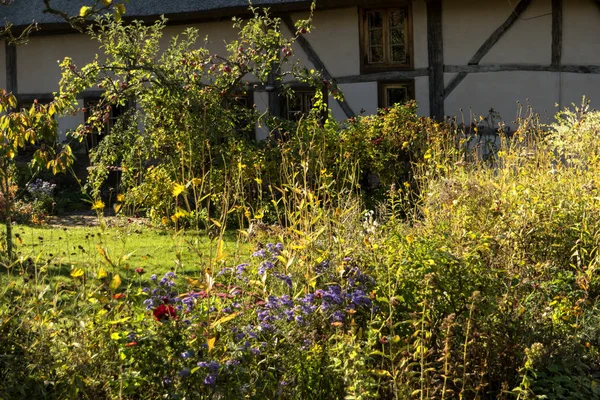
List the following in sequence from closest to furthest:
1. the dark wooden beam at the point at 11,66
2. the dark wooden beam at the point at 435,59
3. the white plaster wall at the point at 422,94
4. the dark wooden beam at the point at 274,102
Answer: the dark wooden beam at the point at 435,59, the white plaster wall at the point at 422,94, the dark wooden beam at the point at 274,102, the dark wooden beam at the point at 11,66

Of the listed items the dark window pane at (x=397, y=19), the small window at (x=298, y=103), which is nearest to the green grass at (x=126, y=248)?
the small window at (x=298, y=103)

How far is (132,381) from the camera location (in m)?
3.41

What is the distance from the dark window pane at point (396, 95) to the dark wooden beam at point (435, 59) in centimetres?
47

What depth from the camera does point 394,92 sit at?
39.7 feet

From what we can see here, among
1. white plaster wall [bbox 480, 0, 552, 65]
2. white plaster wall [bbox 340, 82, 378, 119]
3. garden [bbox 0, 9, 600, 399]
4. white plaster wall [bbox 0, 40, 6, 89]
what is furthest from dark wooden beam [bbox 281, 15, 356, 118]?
garden [bbox 0, 9, 600, 399]

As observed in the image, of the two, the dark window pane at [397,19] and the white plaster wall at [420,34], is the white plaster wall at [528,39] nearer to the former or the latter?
the white plaster wall at [420,34]

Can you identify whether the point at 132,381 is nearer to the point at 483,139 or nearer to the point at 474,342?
the point at 474,342

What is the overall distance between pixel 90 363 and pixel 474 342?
1665mm

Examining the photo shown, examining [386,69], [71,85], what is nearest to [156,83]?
[71,85]

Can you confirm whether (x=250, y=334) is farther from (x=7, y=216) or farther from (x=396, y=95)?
(x=396, y=95)

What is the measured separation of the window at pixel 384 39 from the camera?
1195 centimetres

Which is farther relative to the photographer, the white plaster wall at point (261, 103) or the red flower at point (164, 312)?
the white plaster wall at point (261, 103)

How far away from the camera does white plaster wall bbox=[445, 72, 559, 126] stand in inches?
442

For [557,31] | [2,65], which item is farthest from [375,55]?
[2,65]
